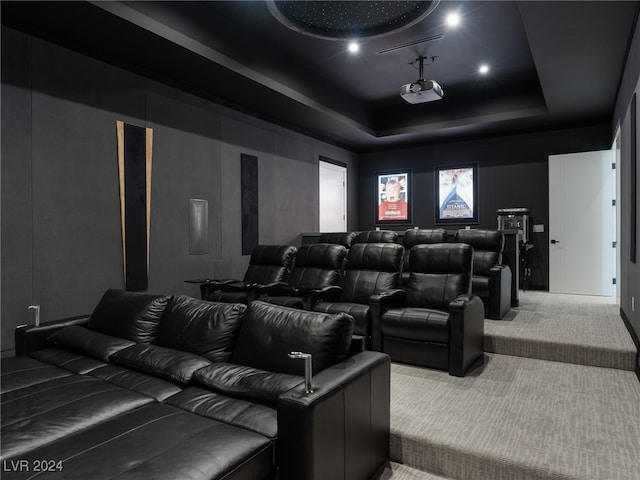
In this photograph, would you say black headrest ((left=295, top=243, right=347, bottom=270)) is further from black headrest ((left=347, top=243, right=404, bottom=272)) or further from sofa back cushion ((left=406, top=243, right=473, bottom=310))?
sofa back cushion ((left=406, top=243, right=473, bottom=310))

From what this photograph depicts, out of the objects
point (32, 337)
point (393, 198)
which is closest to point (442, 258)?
point (32, 337)

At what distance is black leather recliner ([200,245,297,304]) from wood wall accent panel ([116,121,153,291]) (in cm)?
71

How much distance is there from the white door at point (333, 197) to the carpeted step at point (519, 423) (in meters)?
4.58

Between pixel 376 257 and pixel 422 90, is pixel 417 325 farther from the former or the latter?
pixel 422 90

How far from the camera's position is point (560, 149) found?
6.48 metres

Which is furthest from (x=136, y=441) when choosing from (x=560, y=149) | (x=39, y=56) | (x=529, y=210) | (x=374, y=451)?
(x=560, y=149)

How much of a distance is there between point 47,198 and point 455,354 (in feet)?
12.3

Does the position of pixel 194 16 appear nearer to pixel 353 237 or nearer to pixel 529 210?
pixel 353 237

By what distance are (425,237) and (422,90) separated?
1981 millimetres

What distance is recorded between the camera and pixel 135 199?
4246 mm

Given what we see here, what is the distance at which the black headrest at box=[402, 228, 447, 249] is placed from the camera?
4.27m

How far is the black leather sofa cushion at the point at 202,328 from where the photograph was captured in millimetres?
2250

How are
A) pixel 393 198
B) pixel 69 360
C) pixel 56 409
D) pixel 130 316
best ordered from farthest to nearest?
pixel 393 198
pixel 130 316
pixel 69 360
pixel 56 409

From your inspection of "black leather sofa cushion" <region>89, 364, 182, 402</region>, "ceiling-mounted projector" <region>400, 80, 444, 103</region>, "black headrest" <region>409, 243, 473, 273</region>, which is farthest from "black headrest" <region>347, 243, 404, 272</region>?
"black leather sofa cushion" <region>89, 364, 182, 402</region>
